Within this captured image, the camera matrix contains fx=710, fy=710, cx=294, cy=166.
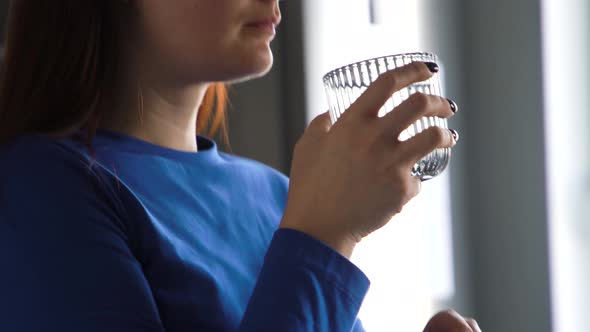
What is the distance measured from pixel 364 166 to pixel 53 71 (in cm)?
36

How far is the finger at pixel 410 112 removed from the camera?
0.59m

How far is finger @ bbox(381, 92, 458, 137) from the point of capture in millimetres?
590

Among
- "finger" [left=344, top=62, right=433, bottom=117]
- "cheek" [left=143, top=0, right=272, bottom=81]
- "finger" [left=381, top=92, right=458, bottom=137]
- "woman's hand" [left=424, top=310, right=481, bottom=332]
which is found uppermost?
"cheek" [left=143, top=0, right=272, bottom=81]

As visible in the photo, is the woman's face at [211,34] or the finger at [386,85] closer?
the finger at [386,85]

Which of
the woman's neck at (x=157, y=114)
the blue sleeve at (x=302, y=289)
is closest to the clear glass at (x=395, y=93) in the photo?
the blue sleeve at (x=302, y=289)

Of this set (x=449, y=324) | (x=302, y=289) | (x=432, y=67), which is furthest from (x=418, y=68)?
(x=449, y=324)

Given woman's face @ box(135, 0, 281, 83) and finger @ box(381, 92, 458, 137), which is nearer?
finger @ box(381, 92, 458, 137)

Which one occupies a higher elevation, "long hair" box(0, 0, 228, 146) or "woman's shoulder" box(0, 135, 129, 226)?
"long hair" box(0, 0, 228, 146)

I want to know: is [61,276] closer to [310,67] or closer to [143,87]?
[143,87]

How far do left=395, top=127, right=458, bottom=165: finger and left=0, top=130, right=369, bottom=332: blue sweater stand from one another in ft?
0.35

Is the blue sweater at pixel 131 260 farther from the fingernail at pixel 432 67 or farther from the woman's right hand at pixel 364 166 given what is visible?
the fingernail at pixel 432 67

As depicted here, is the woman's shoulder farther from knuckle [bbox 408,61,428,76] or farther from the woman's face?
knuckle [bbox 408,61,428,76]

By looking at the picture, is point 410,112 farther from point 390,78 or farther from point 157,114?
point 157,114

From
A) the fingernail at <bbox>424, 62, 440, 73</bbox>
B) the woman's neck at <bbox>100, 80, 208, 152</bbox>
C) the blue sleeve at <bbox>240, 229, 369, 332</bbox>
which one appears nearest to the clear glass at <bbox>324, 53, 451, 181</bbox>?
the fingernail at <bbox>424, 62, 440, 73</bbox>
